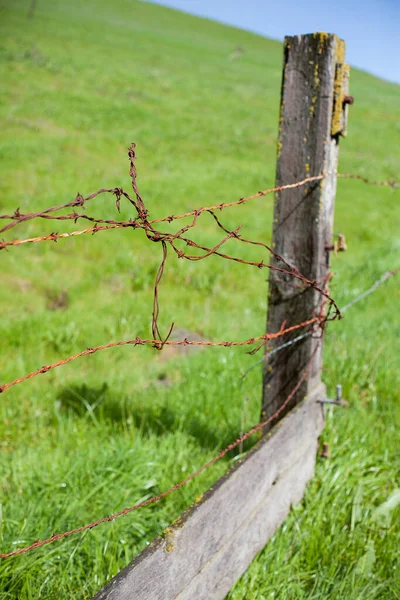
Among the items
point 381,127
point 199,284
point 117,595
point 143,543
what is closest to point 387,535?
point 143,543

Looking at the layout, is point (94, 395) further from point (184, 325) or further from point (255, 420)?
point (184, 325)

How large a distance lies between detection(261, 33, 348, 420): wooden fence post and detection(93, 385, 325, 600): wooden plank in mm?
214

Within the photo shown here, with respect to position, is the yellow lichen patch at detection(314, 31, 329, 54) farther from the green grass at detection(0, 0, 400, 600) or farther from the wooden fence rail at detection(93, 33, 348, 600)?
the green grass at detection(0, 0, 400, 600)

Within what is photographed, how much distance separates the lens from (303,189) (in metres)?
2.31

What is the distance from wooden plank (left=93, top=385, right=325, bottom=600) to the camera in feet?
5.18

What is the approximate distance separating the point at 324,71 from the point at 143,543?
2.16 meters

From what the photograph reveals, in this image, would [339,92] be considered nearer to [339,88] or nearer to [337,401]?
[339,88]

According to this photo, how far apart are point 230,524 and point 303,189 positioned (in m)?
1.39

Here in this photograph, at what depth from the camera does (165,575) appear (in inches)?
63.9

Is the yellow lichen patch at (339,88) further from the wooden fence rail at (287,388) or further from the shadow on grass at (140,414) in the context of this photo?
the shadow on grass at (140,414)

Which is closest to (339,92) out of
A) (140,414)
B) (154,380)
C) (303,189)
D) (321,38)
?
(321,38)

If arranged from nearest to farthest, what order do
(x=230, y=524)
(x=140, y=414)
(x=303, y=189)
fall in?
(x=230, y=524) → (x=303, y=189) → (x=140, y=414)

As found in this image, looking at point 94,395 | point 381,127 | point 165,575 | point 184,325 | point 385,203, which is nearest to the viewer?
point 165,575

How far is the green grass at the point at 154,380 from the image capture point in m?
2.26
